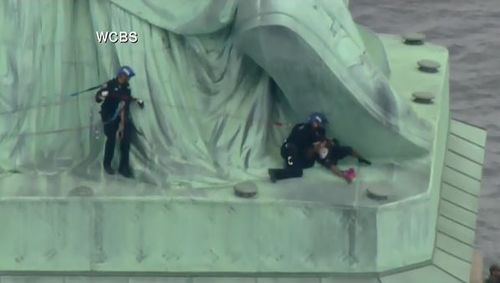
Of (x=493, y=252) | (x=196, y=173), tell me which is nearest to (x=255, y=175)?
(x=196, y=173)

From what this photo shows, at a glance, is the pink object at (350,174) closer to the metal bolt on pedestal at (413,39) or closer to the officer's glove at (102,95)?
the officer's glove at (102,95)

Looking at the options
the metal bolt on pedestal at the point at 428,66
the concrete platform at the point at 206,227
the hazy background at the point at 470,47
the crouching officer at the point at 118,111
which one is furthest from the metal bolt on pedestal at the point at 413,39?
the crouching officer at the point at 118,111

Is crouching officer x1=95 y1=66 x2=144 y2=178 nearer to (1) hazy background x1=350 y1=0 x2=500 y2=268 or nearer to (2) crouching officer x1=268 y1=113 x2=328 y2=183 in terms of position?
(2) crouching officer x1=268 y1=113 x2=328 y2=183

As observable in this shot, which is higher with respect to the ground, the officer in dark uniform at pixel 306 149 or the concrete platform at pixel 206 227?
the officer in dark uniform at pixel 306 149

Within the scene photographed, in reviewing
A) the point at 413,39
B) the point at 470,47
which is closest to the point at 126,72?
the point at 413,39

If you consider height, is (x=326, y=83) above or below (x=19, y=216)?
above

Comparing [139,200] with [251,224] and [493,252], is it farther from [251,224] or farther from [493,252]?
[493,252]

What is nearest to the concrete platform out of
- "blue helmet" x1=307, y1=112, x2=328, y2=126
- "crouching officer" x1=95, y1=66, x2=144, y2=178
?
"crouching officer" x1=95, y1=66, x2=144, y2=178

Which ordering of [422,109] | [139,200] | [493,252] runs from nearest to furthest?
[139,200]
[422,109]
[493,252]
